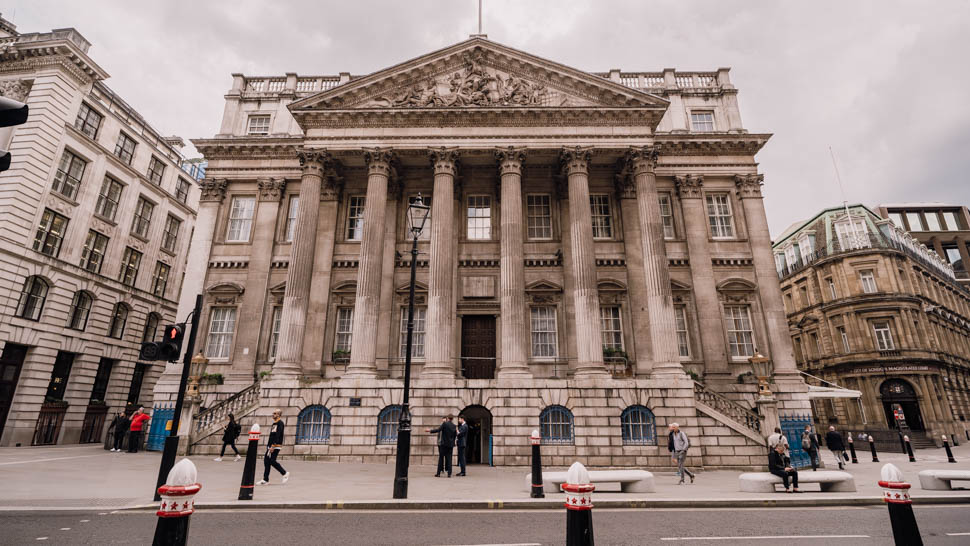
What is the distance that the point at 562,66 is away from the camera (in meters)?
21.3

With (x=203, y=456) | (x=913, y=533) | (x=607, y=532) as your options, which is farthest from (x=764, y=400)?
(x=203, y=456)

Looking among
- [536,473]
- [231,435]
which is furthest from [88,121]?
[536,473]

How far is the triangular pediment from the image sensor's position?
20984mm

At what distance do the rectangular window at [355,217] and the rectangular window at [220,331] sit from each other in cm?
676

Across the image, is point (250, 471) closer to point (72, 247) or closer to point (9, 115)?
point (9, 115)

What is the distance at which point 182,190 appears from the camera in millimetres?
35375

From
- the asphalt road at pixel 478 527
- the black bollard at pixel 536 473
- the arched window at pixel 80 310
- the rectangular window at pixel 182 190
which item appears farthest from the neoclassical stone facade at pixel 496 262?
the rectangular window at pixel 182 190

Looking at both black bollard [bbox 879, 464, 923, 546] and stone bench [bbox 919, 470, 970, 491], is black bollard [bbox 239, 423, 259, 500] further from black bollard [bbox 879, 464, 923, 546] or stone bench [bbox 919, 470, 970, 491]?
stone bench [bbox 919, 470, 970, 491]

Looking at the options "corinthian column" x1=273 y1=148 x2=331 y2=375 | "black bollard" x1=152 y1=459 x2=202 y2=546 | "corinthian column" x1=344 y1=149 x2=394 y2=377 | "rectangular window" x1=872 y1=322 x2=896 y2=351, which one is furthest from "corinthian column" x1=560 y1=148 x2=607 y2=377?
"rectangular window" x1=872 y1=322 x2=896 y2=351

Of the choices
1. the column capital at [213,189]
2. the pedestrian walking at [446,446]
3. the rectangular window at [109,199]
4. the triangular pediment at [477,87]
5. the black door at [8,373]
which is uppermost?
the triangular pediment at [477,87]

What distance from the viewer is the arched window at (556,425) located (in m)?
16.8

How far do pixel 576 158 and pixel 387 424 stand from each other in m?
13.4

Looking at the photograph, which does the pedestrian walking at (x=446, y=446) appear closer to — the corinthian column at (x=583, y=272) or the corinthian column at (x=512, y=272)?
the corinthian column at (x=512, y=272)

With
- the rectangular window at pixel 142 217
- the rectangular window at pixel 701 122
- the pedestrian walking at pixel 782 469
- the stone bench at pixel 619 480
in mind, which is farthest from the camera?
the rectangular window at pixel 142 217
